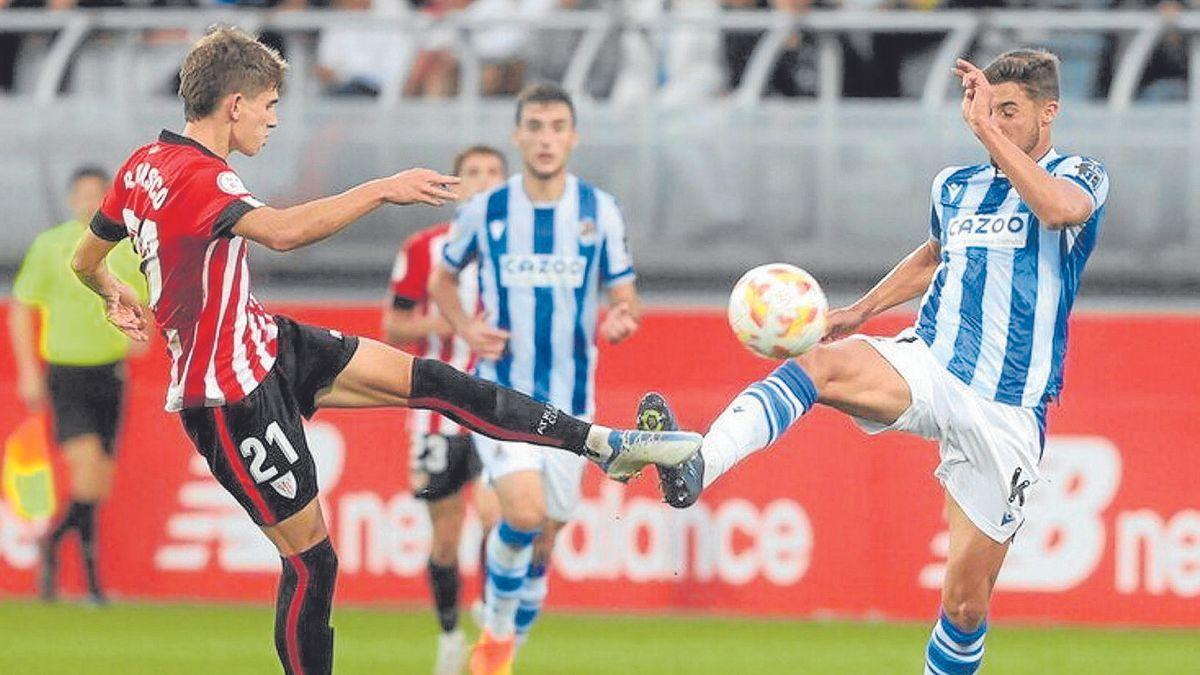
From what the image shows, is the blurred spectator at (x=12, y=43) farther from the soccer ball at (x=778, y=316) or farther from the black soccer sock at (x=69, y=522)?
the soccer ball at (x=778, y=316)

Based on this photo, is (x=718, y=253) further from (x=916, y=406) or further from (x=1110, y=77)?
(x=916, y=406)

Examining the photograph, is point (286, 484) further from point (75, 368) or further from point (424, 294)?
point (75, 368)

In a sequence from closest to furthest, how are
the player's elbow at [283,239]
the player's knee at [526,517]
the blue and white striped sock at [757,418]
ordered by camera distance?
the player's elbow at [283,239], the blue and white striped sock at [757,418], the player's knee at [526,517]

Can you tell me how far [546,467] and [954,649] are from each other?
86.2 inches

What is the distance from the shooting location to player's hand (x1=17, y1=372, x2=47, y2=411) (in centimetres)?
1223

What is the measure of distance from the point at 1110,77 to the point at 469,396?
672 cm

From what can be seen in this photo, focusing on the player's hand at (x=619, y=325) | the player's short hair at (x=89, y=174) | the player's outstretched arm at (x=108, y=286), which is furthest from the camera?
the player's short hair at (x=89, y=174)

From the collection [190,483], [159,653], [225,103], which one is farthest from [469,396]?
[190,483]

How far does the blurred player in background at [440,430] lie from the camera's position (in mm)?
10188

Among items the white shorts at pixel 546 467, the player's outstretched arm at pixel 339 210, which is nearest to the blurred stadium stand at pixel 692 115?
the white shorts at pixel 546 467

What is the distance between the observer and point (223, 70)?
6887 mm

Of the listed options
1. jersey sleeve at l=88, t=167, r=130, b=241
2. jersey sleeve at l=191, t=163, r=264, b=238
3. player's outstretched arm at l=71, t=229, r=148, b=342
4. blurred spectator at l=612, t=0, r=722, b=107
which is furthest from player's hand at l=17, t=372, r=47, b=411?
jersey sleeve at l=191, t=163, r=264, b=238

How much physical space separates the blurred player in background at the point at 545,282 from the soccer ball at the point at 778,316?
7.54 feet

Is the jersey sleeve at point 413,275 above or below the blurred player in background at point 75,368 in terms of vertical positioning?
above
